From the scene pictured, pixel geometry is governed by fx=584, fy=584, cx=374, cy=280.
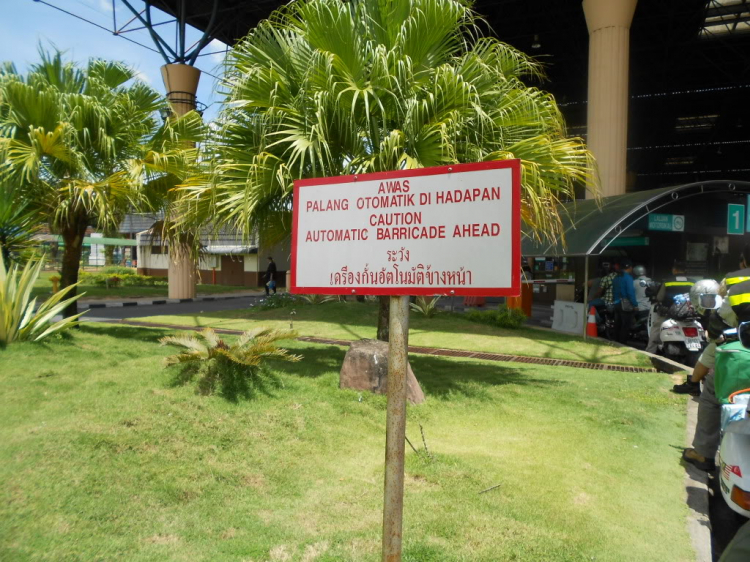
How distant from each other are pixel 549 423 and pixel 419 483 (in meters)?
2.09

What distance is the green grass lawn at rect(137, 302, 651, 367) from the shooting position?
34.0ft

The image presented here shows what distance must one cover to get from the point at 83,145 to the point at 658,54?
79.0 ft

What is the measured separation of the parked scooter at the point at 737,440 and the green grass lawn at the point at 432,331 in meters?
5.66

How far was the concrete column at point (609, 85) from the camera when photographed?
609 inches

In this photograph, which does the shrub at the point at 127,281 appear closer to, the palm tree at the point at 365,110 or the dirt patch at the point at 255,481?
the palm tree at the point at 365,110

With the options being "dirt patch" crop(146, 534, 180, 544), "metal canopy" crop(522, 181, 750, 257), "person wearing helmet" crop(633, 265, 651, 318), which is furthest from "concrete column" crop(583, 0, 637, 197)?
"dirt patch" crop(146, 534, 180, 544)

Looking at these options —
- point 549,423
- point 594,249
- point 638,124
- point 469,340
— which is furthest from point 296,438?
point 638,124

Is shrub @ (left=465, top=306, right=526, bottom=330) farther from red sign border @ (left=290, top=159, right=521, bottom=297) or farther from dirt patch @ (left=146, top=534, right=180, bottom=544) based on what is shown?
red sign border @ (left=290, top=159, right=521, bottom=297)

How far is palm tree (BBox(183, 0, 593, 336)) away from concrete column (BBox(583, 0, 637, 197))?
961cm

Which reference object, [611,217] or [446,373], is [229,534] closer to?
[446,373]

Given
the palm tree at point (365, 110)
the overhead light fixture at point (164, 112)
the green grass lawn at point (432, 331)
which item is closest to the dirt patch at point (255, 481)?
the palm tree at point (365, 110)

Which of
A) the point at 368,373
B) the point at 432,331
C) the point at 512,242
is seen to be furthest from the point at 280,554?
the point at 432,331

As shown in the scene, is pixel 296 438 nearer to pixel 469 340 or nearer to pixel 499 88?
pixel 499 88

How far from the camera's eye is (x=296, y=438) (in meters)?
4.69
